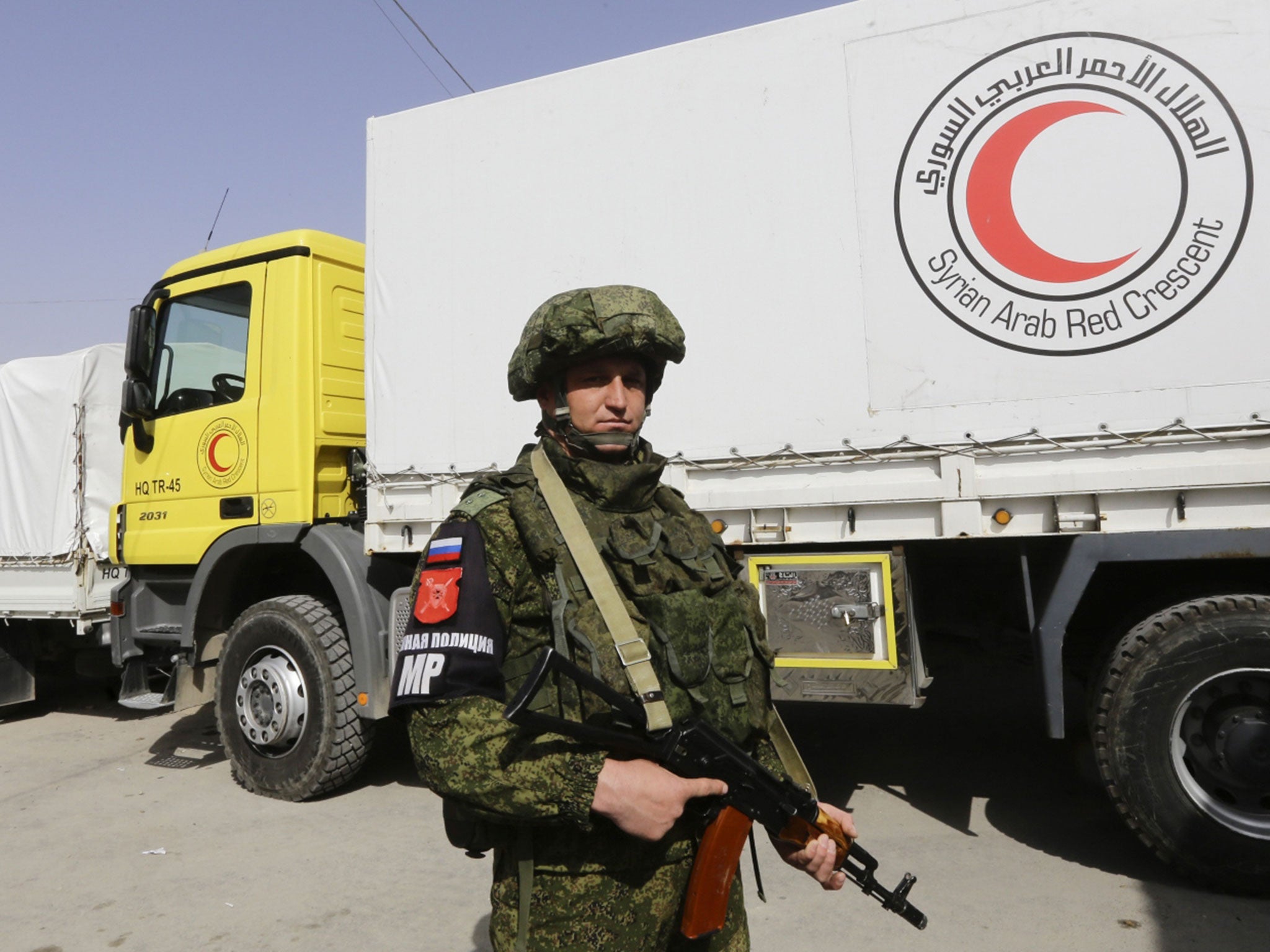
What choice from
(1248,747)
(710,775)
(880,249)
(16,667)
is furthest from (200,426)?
(1248,747)

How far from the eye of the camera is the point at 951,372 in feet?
10.7

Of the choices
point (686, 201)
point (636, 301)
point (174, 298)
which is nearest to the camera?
point (636, 301)

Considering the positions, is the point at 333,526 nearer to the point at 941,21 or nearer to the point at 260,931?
the point at 260,931

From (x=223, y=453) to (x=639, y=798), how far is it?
12.9 feet

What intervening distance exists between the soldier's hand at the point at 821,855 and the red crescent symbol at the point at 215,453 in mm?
3811

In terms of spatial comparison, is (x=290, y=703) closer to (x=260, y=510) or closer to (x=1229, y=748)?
(x=260, y=510)

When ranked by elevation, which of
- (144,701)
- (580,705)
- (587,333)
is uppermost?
(587,333)

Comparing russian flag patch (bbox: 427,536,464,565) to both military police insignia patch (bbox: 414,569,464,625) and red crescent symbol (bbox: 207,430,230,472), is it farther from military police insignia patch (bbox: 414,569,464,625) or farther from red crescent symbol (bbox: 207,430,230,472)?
red crescent symbol (bbox: 207,430,230,472)

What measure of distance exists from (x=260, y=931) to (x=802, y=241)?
3.03 m

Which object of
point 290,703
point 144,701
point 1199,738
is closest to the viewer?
point 1199,738

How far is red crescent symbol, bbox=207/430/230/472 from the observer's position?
4.68 metres

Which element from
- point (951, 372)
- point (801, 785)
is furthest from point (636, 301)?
point (951, 372)

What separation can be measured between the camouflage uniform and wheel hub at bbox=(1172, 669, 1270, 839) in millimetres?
2122

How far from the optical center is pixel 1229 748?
301cm
